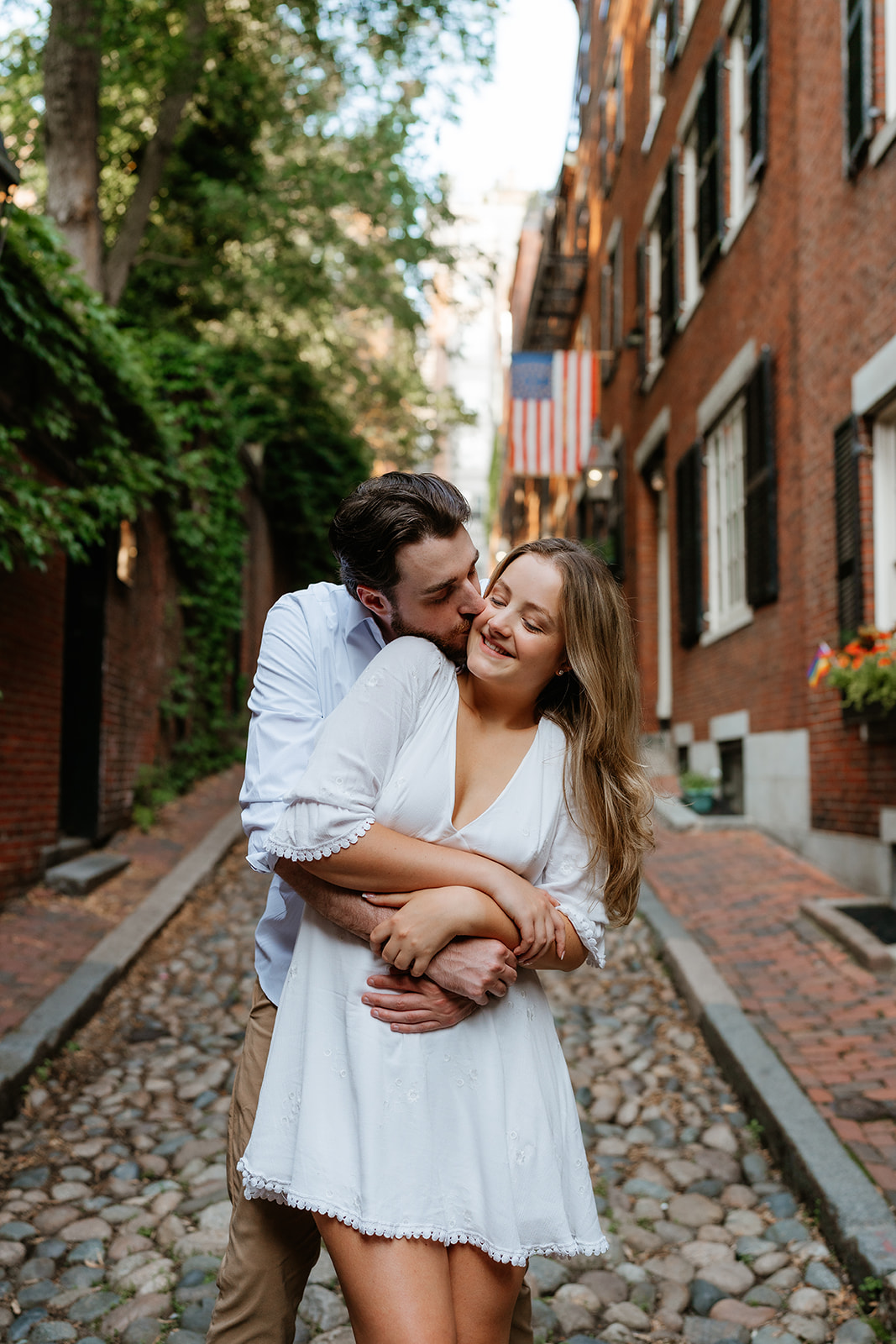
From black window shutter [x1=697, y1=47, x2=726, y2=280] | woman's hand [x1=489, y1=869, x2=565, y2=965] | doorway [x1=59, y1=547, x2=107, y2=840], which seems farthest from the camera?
black window shutter [x1=697, y1=47, x2=726, y2=280]

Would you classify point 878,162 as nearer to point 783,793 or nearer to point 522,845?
point 783,793

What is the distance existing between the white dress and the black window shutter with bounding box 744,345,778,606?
735 centimetres

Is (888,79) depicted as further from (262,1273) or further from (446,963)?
(262,1273)

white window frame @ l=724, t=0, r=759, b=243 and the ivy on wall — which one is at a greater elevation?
white window frame @ l=724, t=0, r=759, b=243

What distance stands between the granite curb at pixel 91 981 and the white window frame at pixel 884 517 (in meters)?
5.01

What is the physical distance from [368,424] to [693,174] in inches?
437

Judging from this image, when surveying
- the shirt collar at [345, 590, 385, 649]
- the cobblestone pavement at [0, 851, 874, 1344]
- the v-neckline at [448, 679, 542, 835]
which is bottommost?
the cobblestone pavement at [0, 851, 874, 1344]

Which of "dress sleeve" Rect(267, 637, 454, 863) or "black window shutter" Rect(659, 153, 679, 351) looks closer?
"dress sleeve" Rect(267, 637, 454, 863)

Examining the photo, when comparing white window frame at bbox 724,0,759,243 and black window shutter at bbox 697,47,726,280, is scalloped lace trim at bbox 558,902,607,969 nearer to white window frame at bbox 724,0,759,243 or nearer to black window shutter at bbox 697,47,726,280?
white window frame at bbox 724,0,759,243

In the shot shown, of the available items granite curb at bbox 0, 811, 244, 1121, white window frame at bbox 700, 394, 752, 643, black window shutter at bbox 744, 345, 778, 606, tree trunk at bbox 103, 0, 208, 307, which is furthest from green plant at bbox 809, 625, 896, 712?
tree trunk at bbox 103, 0, 208, 307

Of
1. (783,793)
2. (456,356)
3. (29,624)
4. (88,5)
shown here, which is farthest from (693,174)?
(29,624)

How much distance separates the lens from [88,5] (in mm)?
9352

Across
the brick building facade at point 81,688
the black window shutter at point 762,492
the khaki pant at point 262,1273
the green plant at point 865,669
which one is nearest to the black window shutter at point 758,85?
the black window shutter at point 762,492

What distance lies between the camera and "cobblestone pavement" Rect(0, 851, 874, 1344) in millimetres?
3066
